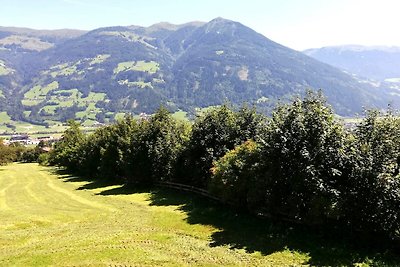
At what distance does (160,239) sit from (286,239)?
10721 mm

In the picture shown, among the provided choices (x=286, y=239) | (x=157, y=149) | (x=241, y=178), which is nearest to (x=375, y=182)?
(x=286, y=239)

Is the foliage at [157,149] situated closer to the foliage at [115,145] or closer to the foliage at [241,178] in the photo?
the foliage at [115,145]

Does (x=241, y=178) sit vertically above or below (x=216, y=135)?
below

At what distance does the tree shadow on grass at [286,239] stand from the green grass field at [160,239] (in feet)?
0.23

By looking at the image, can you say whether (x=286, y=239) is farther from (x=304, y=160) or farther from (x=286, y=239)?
(x=304, y=160)

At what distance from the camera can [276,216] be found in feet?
116

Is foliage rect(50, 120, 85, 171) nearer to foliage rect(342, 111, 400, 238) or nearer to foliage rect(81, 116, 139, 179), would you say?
foliage rect(81, 116, 139, 179)

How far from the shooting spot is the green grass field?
27422mm

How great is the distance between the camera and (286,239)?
30.9m

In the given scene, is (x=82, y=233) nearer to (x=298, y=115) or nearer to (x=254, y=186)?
(x=254, y=186)

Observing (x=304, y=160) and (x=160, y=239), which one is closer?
(x=304, y=160)

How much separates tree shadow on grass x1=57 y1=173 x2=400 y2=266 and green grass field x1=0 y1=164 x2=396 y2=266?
70 millimetres

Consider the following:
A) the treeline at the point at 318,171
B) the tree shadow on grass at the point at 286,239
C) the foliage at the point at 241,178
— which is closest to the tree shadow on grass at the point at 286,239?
the tree shadow on grass at the point at 286,239

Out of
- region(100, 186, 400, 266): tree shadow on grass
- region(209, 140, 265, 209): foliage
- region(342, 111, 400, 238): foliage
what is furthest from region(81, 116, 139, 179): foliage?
region(342, 111, 400, 238): foliage
